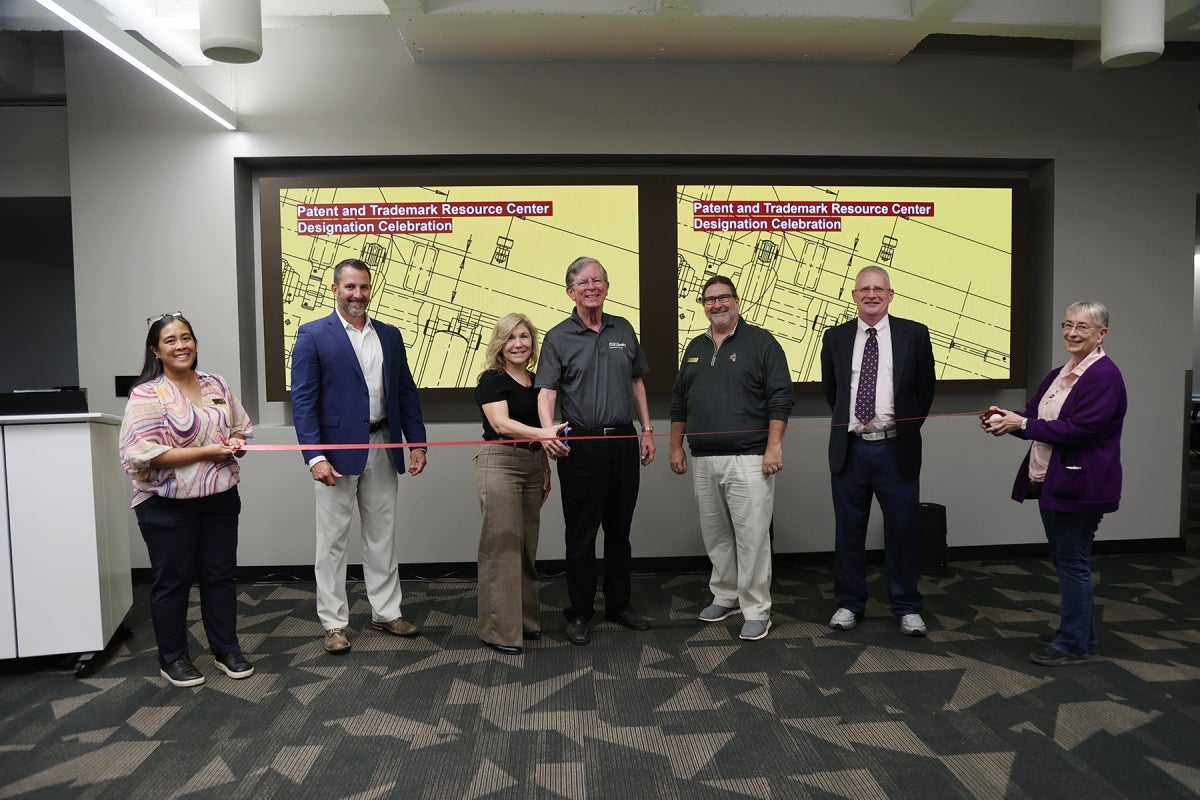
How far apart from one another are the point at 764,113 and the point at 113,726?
418 centimetres

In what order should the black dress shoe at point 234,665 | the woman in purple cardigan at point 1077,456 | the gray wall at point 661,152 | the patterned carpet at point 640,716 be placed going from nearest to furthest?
1. the patterned carpet at point 640,716
2. the woman in purple cardigan at point 1077,456
3. the black dress shoe at point 234,665
4. the gray wall at point 661,152

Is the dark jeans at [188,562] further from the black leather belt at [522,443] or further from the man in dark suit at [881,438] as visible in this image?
the man in dark suit at [881,438]

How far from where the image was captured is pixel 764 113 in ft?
14.1

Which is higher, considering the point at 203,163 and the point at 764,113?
the point at 764,113

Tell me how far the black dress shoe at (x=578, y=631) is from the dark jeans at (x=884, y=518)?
114cm

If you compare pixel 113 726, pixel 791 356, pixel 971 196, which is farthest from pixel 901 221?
pixel 113 726

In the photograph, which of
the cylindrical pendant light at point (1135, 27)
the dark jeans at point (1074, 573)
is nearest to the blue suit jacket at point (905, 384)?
the dark jeans at point (1074, 573)

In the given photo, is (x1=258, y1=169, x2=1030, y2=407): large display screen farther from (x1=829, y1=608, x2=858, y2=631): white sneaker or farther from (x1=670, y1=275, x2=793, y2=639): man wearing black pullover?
(x1=829, y1=608, x2=858, y2=631): white sneaker

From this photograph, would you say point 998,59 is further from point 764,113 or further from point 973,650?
point 973,650

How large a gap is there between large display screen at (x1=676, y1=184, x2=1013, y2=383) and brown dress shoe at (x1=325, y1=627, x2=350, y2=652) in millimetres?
2378

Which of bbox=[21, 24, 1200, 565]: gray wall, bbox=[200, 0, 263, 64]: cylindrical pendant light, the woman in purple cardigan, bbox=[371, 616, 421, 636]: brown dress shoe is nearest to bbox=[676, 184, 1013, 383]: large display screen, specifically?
bbox=[21, 24, 1200, 565]: gray wall

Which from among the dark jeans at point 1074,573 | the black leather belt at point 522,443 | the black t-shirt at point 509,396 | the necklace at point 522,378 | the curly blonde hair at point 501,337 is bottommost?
the dark jeans at point 1074,573

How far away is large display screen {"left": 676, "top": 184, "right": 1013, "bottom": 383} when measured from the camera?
4305 millimetres

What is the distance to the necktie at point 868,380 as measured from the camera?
10.5ft
